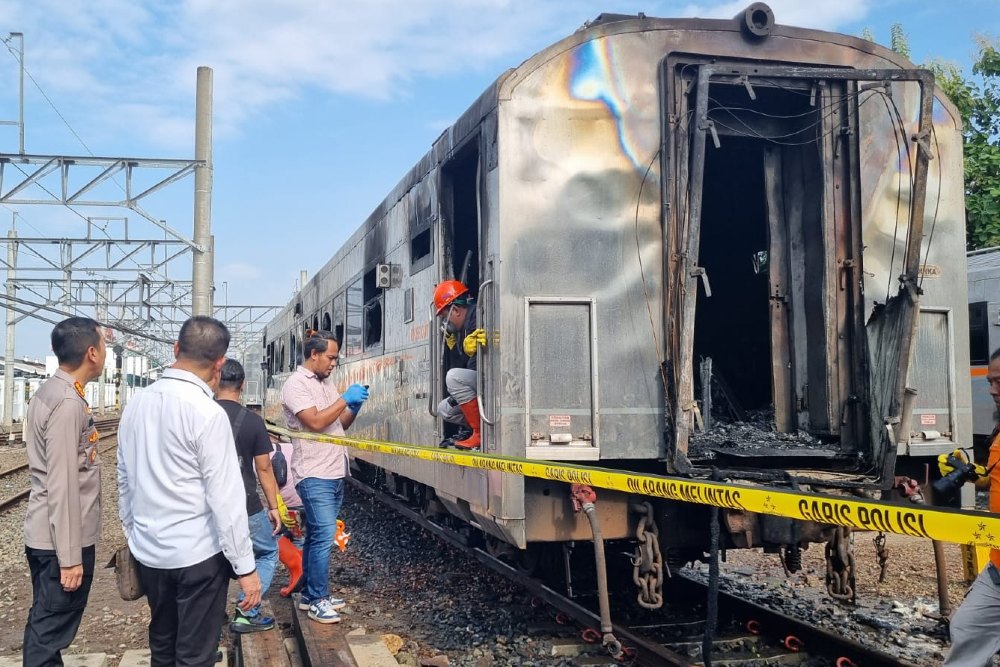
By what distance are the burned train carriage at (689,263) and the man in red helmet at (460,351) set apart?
0.40m

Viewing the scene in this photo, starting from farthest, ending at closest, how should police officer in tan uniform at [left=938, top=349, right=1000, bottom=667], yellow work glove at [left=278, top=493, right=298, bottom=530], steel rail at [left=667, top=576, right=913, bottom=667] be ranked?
yellow work glove at [left=278, top=493, right=298, bottom=530]
steel rail at [left=667, top=576, right=913, bottom=667]
police officer in tan uniform at [left=938, top=349, right=1000, bottom=667]

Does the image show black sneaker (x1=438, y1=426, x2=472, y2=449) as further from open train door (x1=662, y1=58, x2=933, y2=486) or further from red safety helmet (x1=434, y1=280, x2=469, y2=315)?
open train door (x1=662, y1=58, x2=933, y2=486)

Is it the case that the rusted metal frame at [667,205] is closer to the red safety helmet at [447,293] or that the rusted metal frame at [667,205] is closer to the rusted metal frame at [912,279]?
the rusted metal frame at [912,279]

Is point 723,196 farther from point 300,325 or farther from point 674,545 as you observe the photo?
point 300,325

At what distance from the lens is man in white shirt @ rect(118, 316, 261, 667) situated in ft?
11.3

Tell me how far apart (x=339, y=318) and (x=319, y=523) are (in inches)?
221

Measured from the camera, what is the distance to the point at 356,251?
10.3m

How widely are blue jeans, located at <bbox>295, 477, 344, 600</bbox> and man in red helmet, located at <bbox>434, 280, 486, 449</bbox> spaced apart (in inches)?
35.8

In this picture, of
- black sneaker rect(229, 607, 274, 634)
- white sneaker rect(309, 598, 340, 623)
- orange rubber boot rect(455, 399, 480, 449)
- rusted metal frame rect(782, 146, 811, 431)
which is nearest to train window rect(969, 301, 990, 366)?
rusted metal frame rect(782, 146, 811, 431)

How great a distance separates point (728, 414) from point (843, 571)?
166cm

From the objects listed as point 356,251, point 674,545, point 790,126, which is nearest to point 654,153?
point 790,126

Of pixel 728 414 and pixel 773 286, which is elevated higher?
pixel 773 286

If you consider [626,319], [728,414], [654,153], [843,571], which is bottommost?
[843,571]

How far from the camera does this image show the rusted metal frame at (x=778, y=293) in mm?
5703
